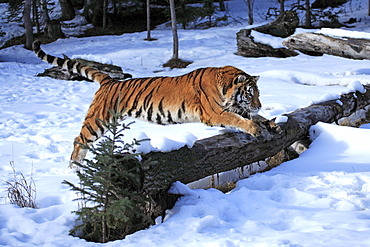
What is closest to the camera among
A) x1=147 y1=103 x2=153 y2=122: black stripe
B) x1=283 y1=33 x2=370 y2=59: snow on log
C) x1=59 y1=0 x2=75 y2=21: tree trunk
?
x1=147 y1=103 x2=153 y2=122: black stripe

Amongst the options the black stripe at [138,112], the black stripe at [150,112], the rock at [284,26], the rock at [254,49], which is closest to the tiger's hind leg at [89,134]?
the black stripe at [138,112]

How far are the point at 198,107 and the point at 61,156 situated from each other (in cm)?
246

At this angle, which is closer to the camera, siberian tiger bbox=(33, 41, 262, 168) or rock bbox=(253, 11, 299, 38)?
siberian tiger bbox=(33, 41, 262, 168)

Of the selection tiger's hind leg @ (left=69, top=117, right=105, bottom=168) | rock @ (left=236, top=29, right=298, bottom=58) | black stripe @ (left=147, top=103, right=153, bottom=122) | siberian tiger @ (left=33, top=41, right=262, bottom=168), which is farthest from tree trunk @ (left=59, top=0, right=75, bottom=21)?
black stripe @ (left=147, top=103, right=153, bottom=122)

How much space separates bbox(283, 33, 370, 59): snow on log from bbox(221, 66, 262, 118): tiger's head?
6.16 metres

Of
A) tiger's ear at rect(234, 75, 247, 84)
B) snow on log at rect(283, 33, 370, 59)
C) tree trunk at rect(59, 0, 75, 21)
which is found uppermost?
tree trunk at rect(59, 0, 75, 21)

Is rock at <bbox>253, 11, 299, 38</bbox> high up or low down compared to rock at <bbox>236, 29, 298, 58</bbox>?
up

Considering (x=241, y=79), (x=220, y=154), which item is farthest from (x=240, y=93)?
(x=220, y=154)

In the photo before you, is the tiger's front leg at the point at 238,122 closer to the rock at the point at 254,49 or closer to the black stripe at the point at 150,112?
the black stripe at the point at 150,112

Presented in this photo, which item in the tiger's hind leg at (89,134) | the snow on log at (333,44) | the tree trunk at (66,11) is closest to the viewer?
the tiger's hind leg at (89,134)

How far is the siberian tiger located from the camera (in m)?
4.45

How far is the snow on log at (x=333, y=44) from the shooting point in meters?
9.49

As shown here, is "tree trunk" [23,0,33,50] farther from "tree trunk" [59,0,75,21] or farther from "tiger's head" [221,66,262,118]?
"tiger's head" [221,66,262,118]

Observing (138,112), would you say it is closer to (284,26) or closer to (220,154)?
(220,154)
